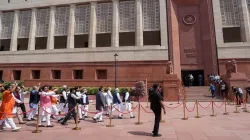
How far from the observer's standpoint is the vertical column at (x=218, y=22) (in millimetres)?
23078

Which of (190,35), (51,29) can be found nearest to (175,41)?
(190,35)

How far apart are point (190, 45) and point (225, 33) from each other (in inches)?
238

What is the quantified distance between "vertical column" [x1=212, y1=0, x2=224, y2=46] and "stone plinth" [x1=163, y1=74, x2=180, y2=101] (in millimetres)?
9809

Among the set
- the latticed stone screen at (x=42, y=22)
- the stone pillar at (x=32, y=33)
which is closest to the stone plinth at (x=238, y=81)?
the latticed stone screen at (x=42, y=22)

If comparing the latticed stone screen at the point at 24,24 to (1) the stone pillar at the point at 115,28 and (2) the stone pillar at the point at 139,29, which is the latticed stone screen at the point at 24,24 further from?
(2) the stone pillar at the point at 139,29

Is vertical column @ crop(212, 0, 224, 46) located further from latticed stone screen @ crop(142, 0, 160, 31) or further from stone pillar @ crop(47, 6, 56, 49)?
stone pillar @ crop(47, 6, 56, 49)

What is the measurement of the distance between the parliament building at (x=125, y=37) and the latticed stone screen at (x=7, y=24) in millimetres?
180

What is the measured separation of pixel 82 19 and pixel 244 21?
23014mm

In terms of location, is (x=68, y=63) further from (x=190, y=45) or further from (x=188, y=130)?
(x=188, y=130)

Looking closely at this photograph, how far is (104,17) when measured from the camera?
2627cm

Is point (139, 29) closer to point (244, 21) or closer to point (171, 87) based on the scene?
point (171, 87)

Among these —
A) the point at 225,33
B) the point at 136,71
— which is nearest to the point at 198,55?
the point at 225,33

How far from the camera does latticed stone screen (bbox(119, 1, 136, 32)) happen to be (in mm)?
25422

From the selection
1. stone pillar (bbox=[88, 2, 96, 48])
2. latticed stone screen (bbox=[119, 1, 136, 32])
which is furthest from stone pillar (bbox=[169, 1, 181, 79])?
stone pillar (bbox=[88, 2, 96, 48])
